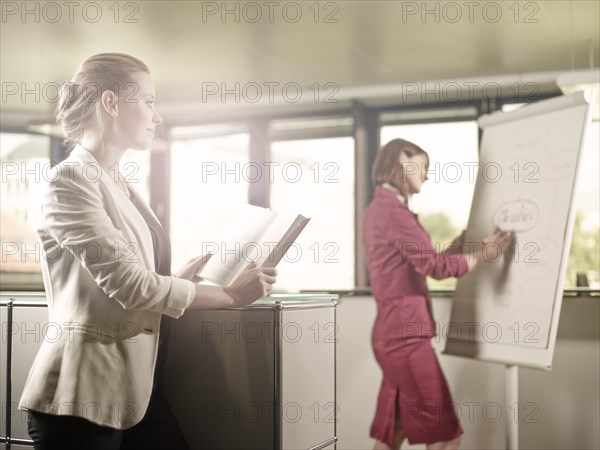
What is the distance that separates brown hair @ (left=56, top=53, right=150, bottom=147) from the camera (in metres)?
1.63

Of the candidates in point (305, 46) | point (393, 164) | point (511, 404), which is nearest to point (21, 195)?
point (305, 46)

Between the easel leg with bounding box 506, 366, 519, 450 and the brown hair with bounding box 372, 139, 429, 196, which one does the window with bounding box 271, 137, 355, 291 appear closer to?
the brown hair with bounding box 372, 139, 429, 196

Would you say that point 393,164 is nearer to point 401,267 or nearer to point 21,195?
point 401,267

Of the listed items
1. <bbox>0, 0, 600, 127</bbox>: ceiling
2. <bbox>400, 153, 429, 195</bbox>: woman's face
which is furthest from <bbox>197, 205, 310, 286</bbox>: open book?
<bbox>0, 0, 600, 127</bbox>: ceiling

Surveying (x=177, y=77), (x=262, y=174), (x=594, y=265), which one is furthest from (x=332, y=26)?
(x=594, y=265)

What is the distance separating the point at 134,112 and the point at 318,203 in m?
4.32

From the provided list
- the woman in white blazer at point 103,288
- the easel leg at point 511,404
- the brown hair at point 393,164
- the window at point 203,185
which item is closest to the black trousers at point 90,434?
the woman in white blazer at point 103,288

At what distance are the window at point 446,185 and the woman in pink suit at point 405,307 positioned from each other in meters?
2.14

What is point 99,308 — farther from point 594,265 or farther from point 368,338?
point 594,265

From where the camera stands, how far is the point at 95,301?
154cm

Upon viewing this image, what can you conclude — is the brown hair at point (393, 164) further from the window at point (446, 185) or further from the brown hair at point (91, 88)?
the window at point (446, 185)

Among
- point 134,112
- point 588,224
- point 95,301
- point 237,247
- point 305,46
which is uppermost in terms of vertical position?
point 305,46

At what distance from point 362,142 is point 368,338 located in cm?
203

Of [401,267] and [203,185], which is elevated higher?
[203,185]
